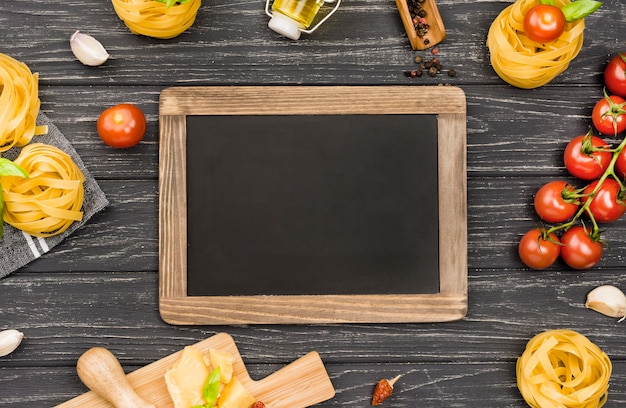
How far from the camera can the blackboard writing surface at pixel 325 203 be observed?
1.39 metres

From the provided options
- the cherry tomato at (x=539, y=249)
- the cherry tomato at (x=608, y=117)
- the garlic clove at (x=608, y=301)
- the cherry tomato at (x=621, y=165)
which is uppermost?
the cherry tomato at (x=608, y=117)

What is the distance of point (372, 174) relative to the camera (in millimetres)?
1399

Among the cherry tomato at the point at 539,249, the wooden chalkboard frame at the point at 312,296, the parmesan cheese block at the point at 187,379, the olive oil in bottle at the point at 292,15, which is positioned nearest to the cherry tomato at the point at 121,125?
the wooden chalkboard frame at the point at 312,296

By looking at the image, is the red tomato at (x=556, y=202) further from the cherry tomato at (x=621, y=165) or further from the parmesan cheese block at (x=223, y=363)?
the parmesan cheese block at (x=223, y=363)

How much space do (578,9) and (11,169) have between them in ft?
3.88

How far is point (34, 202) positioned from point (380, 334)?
0.77m

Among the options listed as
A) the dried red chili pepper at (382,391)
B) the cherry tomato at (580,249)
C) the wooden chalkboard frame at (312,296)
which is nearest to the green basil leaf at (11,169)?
the wooden chalkboard frame at (312,296)

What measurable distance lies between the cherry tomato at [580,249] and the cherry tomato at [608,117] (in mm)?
225

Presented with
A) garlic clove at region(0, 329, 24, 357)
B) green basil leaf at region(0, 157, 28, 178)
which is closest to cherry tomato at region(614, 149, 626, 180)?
green basil leaf at region(0, 157, 28, 178)

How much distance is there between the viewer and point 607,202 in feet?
4.50

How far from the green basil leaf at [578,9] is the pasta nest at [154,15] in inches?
30.5

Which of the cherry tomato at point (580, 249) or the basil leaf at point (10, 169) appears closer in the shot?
the basil leaf at point (10, 169)

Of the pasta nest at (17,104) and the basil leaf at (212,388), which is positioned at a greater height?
the pasta nest at (17,104)

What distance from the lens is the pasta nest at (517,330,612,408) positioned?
134cm
